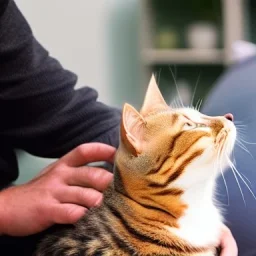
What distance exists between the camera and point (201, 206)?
629 mm

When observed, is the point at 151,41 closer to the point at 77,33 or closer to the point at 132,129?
the point at 77,33

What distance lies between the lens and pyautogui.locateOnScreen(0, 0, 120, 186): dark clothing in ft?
2.81

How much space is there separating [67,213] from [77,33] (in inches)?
55.0

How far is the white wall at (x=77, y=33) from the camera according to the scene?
180cm

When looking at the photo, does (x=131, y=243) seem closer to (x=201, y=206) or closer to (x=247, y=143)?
(x=201, y=206)

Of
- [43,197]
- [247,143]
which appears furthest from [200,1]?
[43,197]

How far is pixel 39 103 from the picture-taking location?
2.88 ft

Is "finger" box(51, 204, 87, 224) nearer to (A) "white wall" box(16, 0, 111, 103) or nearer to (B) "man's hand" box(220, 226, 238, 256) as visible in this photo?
(B) "man's hand" box(220, 226, 238, 256)

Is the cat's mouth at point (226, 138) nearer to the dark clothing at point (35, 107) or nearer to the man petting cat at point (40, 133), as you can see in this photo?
the man petting cat at point (40, 133)

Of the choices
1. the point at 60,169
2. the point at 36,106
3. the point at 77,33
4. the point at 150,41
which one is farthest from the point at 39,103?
the point at 150,41

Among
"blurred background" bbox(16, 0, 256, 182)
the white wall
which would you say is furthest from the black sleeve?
"blurred background" bbox(16, 0, 256, 182)

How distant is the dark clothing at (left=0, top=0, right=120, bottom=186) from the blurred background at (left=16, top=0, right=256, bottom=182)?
3.37ft

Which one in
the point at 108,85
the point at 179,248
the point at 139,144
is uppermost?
the point at 139,144

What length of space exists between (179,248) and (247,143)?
10.3 inches
